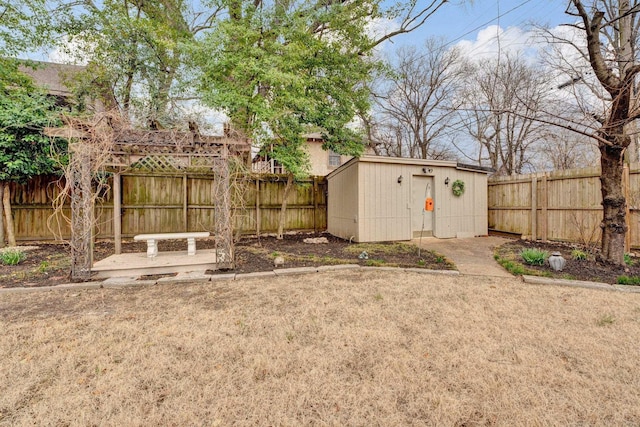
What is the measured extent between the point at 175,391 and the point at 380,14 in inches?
434

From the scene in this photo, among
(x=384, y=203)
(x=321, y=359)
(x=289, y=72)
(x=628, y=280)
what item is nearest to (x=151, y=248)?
(x=321, y=359)

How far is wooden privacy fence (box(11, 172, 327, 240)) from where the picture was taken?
7816 mm

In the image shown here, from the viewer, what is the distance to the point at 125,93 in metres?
8.12

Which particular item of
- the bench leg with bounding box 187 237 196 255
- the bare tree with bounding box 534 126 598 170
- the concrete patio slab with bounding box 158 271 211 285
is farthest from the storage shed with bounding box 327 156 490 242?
the bare tree with bounding box 534 126 598 170

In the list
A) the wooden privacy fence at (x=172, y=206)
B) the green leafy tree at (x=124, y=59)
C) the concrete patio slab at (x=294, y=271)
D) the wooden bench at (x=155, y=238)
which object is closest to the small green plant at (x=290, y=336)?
the concrete patio slab at (x=294, y=271)

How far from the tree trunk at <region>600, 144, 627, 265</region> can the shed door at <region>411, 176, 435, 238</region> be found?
12.5 feet

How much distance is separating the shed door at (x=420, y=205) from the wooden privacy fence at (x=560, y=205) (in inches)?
100

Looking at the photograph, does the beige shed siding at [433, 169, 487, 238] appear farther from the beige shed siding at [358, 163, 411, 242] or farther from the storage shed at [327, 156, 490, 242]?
the beige shed siding at [358, 163, 411, 242]

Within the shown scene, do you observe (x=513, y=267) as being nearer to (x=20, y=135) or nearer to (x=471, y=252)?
(x=471, y=252)

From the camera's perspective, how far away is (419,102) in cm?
1591

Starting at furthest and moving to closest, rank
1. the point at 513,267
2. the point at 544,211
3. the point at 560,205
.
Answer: the point at 544,211, the point at 560,205, the point at 513,267

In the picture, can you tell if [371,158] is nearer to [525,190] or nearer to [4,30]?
[525,190]

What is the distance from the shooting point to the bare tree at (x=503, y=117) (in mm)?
13641

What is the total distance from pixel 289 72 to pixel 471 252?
5963 millimetres
